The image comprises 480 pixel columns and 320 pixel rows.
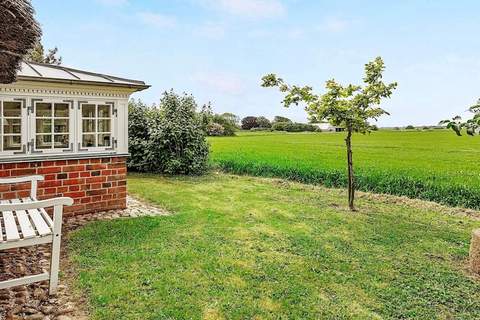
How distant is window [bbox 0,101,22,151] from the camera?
5.39m

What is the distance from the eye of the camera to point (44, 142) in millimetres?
5723

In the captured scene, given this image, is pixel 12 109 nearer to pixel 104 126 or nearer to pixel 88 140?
pixel 88 140

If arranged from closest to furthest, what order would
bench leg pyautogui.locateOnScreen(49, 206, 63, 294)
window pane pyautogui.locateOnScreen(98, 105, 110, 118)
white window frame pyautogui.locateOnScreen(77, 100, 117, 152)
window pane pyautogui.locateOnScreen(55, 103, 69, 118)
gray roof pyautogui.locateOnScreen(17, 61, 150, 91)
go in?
bench leg pyautogui.locateOnScreen(49, 206, 63, 294) < gray roof pyautogui.locateOnScreen(17, 61, 150, 91) < window pane pyautogui.locateOnScreen(55, 103, 69, 118) < white window frame pyautogui.locateOnScreen(77, 100, 117, 152) < window pane pyautogui.locateOnScreen(98, 105, 110, 118)

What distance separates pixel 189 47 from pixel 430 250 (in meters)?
→ 12.0

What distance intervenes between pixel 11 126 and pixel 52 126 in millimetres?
549

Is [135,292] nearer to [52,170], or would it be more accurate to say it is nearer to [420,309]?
[420,309]

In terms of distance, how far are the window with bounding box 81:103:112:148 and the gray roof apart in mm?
422

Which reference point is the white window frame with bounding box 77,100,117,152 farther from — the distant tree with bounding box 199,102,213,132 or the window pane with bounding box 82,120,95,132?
the distant tree with bounding box 199,102,213,132

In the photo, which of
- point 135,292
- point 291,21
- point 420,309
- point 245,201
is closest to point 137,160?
point 245,201

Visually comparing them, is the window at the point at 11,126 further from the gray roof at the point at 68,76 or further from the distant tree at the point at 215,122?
the distant tree at the point at 215,122

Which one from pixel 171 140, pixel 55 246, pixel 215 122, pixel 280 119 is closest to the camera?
pixel 55 246

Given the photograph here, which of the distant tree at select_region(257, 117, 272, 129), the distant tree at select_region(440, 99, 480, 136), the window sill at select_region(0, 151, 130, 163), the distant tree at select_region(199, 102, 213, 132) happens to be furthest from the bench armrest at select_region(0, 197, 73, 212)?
the distant tree at select_region(257, 117, 272, 129)

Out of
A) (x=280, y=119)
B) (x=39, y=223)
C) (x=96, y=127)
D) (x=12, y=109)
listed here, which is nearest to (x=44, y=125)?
(x=12, y=109)

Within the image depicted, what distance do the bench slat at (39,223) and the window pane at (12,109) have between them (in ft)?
7.72
